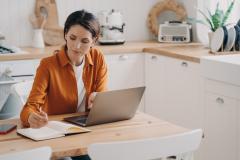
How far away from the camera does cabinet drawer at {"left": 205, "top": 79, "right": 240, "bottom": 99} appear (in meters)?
3.16

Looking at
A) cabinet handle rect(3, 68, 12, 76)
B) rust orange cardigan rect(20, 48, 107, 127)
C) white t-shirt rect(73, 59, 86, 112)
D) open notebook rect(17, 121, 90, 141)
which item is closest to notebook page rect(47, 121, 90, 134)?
open notebook rect(17, 121, 90, 141)

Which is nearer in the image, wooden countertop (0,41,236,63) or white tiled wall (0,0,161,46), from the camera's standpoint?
wooden countertop (0,41,236,63)

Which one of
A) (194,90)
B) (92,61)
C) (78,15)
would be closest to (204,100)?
(194,90)

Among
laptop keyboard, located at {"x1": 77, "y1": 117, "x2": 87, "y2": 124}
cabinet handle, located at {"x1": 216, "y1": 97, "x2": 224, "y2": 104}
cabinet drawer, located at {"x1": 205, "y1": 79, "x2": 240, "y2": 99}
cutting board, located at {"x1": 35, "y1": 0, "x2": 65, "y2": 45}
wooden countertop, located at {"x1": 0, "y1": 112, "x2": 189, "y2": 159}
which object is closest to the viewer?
wooden countertop, located at {"x1": 0, "y1": 112, "x2": 189, "y2": 159}

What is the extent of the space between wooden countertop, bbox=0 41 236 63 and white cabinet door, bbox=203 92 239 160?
0.37 m

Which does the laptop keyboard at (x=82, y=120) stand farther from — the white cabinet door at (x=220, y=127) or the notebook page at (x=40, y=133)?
the white cabinet door at (x=220, y=127)

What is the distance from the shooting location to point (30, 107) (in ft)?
7.52

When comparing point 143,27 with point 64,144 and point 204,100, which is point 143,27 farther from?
point 64,144

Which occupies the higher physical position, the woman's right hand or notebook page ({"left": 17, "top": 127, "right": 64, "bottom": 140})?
the woman's right hand

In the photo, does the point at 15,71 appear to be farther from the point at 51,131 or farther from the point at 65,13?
the point at 51,131

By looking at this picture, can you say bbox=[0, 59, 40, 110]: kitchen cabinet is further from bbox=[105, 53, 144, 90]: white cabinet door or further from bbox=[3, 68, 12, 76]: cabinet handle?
bbox=[105, 53, 144, 90]: white cabinet door

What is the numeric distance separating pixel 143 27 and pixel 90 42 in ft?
8.11

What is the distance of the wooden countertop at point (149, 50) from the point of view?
3.79 m

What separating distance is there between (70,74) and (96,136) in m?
0.51
